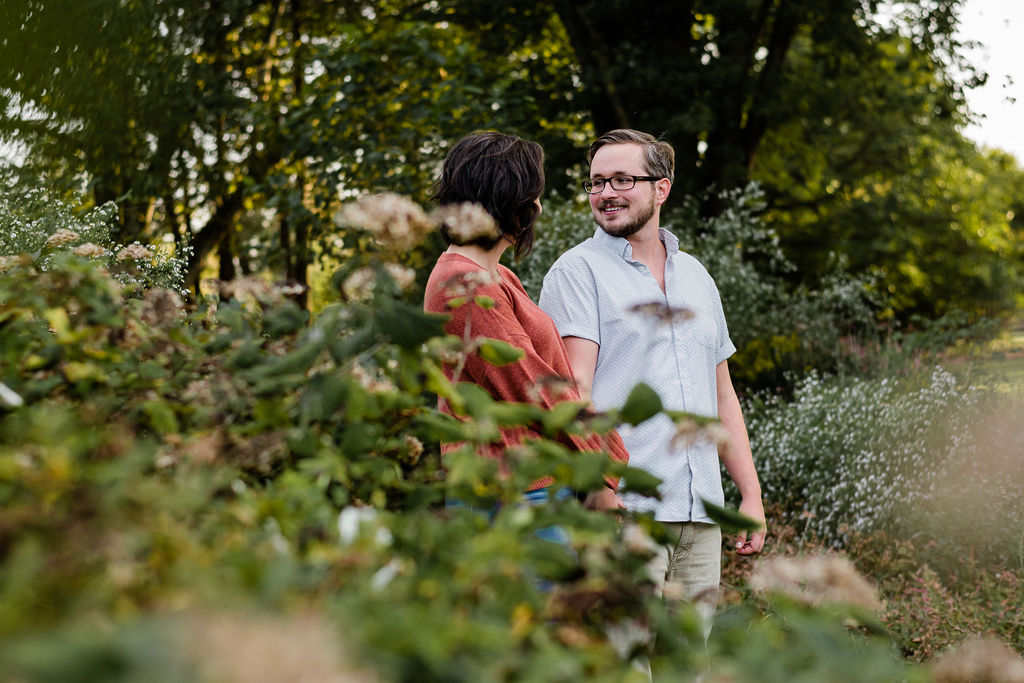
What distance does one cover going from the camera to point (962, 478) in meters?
5.01

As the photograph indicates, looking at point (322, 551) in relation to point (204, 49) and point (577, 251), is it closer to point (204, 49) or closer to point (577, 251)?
point (577, 251)

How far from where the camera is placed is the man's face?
2912mm

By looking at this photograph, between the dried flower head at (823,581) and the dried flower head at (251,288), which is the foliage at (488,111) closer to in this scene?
the dried flower head at (251,288)

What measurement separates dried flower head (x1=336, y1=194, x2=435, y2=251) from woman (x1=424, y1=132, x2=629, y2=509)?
577mm

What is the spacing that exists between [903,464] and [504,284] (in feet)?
12.7

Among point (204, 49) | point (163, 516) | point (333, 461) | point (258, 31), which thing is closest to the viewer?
point (163, 516)

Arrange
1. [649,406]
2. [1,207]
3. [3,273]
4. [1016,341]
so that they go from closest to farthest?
[649,406]
[3,273]
[1,207]
[1016,341]

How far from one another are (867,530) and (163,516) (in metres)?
4.77

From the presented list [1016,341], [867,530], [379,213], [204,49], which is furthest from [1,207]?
[1016,341]

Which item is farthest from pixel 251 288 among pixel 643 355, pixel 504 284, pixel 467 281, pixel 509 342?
pixel 643 355

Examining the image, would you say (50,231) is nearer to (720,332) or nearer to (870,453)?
(720,332)

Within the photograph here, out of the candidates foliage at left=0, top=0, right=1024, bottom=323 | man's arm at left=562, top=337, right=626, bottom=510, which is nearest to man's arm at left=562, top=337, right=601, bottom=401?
man's arm at left=562, top=337, right=626, bottom=510

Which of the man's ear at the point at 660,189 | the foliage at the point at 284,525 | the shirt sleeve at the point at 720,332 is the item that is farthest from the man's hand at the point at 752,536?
the foliage at the point at 284,525

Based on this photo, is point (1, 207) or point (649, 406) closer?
point (649, 406)
